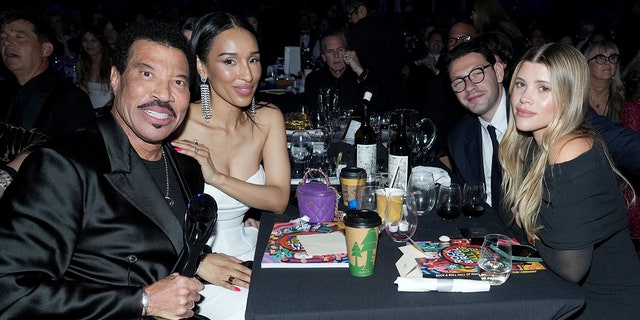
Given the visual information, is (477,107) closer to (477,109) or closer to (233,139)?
(477,109)

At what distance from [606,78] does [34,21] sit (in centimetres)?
385

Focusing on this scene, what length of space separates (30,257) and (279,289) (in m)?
0.66

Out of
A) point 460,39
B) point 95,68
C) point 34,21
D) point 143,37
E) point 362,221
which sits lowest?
point 362,221

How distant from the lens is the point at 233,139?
2.48 meters

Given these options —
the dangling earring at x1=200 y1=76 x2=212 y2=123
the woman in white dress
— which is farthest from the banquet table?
the dangling earring at x1=200 y1=76 x2=212 y2=123

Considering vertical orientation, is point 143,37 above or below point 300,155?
above

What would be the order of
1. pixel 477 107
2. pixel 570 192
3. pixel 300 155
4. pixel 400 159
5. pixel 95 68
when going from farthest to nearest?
pixel 95 68, pixel 300 155, pixel 477 107, pixel 400 159, pixel 570 192

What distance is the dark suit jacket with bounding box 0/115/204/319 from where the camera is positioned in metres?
1.30

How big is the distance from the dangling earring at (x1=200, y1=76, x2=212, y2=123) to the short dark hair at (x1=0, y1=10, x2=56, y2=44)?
1.36m

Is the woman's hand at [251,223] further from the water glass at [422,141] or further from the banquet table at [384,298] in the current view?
the banquet table at [384,298]

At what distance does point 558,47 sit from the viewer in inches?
72.9

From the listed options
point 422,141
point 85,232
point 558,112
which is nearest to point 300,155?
point 422,141

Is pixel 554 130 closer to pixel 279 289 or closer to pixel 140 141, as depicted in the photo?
pixel 279 289

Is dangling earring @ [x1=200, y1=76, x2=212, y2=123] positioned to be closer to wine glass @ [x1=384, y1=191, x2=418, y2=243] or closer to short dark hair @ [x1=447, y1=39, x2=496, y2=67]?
wine glass @ [x1=384, y1=191, x2=418, y2=243]
